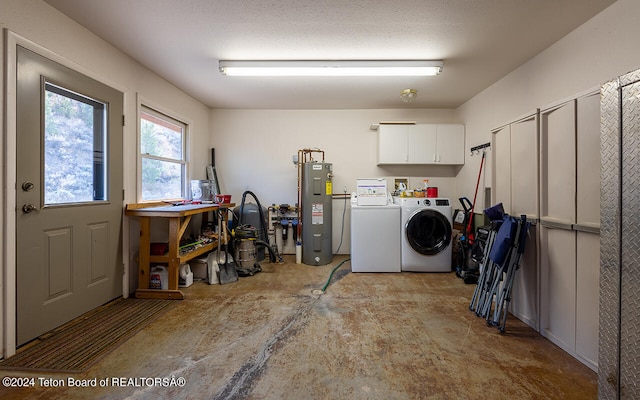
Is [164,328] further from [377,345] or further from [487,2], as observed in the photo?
[487,2]

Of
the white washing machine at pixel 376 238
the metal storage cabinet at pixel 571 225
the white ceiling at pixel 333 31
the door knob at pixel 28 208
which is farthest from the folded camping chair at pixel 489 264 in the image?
the door knob at pixel 28 208

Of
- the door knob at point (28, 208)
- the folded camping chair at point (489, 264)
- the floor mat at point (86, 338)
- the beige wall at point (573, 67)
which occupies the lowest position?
the floor mat at point (86, 338)

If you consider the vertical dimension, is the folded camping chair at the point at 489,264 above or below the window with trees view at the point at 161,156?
below

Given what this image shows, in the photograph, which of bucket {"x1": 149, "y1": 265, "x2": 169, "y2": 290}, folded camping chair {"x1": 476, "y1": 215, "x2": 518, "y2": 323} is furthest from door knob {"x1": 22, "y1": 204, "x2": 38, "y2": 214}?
folded camping chair {"x1": 476, "y1": 215, "x2": 518, "y2": 323}

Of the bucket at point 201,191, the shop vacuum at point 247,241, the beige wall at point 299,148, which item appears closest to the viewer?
the shop vacuum at point 247,241

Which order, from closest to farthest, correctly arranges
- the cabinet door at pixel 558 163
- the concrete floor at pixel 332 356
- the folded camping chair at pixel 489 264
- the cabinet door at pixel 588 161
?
the concrete floor at pixel 332 356
the cabinet door at pixel 588 161
the cabinet door at pixel 558 163
the folded camping chair at pixel 489 264

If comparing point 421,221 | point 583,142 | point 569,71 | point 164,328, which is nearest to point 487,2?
point 569,71

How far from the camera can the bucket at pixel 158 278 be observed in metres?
2.81

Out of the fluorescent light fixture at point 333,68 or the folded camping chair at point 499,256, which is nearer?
the folded camping chair at point 499,256

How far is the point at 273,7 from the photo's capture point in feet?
6.28

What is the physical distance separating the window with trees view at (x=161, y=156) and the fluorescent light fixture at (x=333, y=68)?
125 cm

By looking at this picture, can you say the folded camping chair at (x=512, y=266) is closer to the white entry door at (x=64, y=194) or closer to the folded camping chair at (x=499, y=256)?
the folded camping chair at (x=499, y=256)

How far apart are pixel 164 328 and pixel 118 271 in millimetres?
985

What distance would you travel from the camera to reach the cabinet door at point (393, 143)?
13.7 feet
